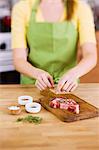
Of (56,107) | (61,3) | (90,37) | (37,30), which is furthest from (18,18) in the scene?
(56,107)

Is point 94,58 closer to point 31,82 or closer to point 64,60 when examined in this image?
point 64,60

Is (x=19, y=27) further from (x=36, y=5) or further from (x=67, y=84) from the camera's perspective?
(x=67, y=84)

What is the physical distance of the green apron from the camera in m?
1.83

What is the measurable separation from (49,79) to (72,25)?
1.37 feet

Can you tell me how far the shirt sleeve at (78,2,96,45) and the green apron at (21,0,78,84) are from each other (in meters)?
0.05

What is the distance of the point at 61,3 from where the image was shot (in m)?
1.89

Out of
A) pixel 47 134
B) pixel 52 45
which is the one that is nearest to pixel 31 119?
pixel 47 134

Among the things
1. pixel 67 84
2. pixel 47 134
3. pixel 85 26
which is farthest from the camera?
pixel 85 26

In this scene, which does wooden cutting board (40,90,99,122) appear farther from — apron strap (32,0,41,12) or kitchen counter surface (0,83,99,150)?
apron strap (32,0,41,12)

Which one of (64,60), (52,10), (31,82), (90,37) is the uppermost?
(52,10)

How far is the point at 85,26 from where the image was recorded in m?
1.80

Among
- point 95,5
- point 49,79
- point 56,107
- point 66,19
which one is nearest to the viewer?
point 56,107

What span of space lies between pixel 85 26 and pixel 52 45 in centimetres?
20

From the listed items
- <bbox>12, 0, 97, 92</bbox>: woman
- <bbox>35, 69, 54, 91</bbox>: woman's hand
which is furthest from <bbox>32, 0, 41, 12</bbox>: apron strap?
<bbox>35, 69, 54, 91</bbox>: woman's hand
